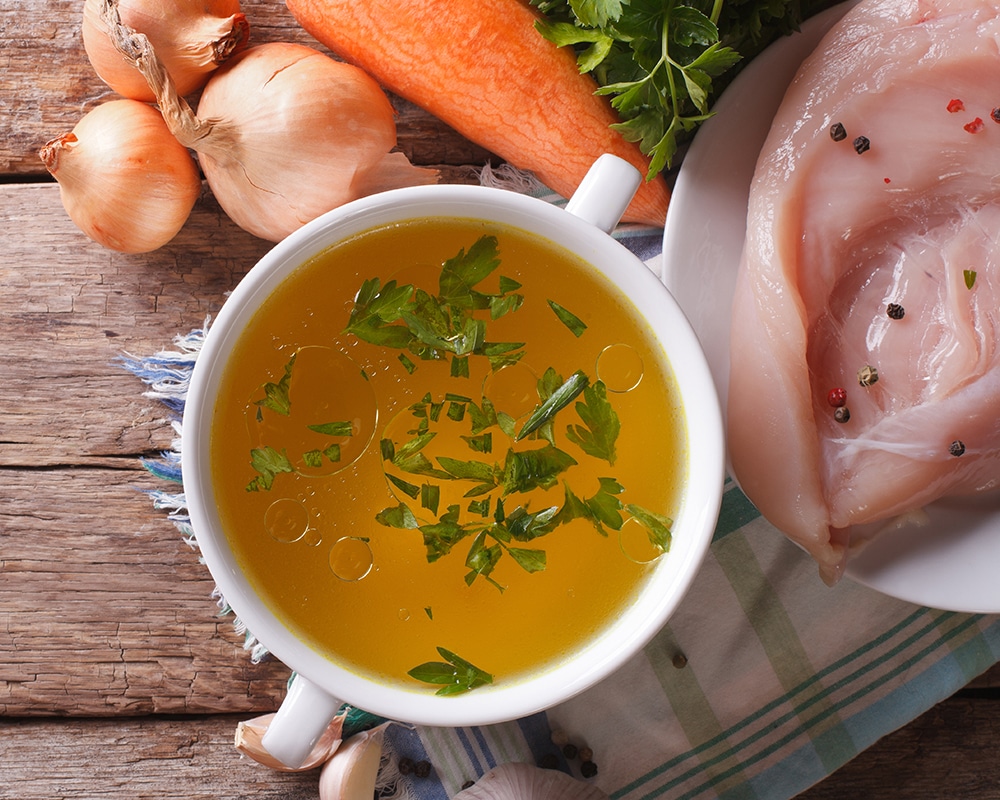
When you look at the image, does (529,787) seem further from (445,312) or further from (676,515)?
(445,312)

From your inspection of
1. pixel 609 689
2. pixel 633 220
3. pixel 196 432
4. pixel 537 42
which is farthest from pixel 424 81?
pixel 609 689

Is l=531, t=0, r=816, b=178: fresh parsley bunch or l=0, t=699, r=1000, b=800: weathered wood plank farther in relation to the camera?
l=0, t=699, r=1000, b=800: weathered wood plank

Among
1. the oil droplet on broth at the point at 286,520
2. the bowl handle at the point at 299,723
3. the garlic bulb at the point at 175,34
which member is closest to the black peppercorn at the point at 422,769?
the bowl handle at the point at 299,723

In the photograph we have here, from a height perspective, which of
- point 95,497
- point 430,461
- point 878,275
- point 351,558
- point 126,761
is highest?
point 878,275

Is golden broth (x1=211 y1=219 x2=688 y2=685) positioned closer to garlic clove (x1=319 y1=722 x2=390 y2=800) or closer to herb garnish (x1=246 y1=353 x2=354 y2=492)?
herb garnish (x1=246 y1=353 x2=354 y2=492)

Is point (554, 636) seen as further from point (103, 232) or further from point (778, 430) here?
point (103, 232)

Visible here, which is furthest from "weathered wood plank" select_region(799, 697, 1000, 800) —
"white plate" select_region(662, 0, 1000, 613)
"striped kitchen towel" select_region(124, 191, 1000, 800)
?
"white plate" select_region(662, 0, 1000, 613)

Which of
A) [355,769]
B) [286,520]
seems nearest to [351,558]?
[286,520]
